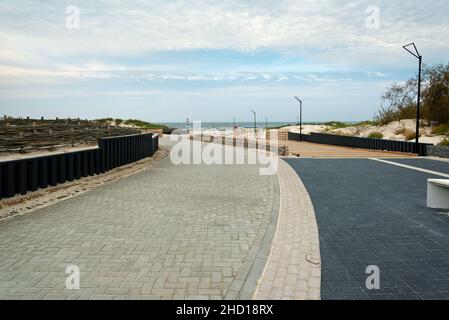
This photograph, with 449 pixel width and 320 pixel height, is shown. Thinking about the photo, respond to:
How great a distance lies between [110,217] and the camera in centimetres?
797

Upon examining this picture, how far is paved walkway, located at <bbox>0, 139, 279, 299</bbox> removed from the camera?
454cm

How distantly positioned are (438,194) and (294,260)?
212 inches

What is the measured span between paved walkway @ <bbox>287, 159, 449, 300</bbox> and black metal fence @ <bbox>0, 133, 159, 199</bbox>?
26.9 ft

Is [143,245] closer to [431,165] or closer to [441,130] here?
[431,165]

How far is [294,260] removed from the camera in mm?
5473

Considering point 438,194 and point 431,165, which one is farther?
point 431,165

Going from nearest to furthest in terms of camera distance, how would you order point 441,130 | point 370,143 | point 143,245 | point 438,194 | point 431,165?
point 143,245
point 438,194
point 431,165
point 370,143
point 441,130

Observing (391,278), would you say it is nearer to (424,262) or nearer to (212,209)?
(424,262)

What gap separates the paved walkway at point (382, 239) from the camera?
181 inches

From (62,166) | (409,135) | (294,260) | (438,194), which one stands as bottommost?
(294,260)

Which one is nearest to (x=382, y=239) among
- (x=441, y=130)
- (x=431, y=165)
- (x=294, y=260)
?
(x=294, y=260)

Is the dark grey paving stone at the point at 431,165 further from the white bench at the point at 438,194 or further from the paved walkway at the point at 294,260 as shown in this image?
the paved walkway at the point at 294,260
